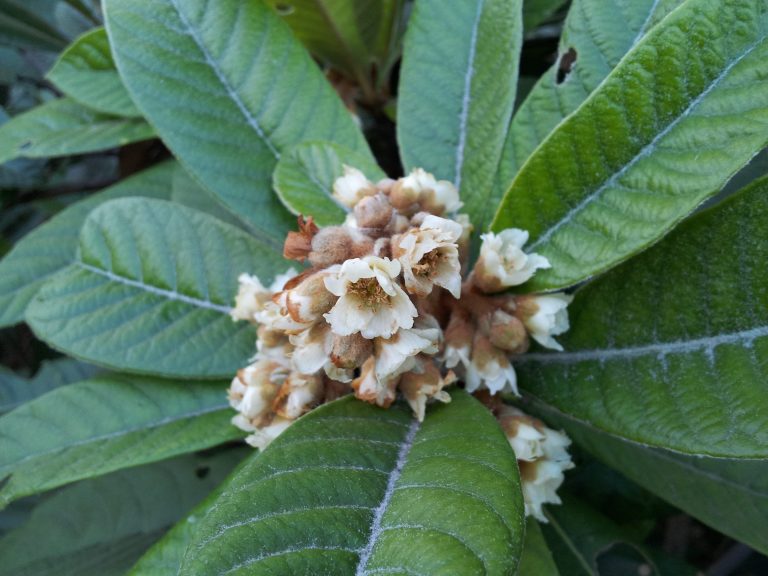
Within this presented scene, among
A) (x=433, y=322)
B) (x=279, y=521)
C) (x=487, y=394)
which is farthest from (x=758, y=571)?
(x=279, y=521)

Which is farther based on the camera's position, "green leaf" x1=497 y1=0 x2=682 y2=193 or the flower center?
"green leaf" x1=497 y1=0 x2=682 y2=193

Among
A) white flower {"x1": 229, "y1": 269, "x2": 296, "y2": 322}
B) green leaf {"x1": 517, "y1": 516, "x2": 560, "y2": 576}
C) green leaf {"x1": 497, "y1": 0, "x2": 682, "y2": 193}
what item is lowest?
green leaf {"x1": 517, "y1": 516, "x2": 560, "y2": 576}

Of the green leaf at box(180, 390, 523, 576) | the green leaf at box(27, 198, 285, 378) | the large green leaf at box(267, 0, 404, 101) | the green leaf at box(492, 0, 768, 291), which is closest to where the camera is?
the green leaf at box(180, 390, 523, 576)

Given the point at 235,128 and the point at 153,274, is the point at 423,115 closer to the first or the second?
Answer: the point at 235,128

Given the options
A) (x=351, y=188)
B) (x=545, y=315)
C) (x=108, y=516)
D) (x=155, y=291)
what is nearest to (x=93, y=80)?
(x=155, y=291)

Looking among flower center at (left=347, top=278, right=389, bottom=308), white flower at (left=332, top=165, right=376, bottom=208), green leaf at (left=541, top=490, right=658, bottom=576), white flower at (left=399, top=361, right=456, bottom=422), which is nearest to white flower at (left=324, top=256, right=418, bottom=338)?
flower center at (left=347, top=278, right=389, bottom=308)

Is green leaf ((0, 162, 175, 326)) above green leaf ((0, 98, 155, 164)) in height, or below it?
below

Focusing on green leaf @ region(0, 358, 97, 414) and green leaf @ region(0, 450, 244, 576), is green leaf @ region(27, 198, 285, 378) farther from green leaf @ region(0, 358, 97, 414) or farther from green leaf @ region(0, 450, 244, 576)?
green leaf @ region(0, 358, 97, 414)

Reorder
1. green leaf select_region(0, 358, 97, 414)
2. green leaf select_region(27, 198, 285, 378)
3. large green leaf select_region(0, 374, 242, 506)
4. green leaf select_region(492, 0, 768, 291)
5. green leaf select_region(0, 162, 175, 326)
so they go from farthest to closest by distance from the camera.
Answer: green leaf select_region(0, 358, 97, 414)
green leaf select_region(0, 162, 175, 326)
green leaf select_region(27, 198, 285, 378)
large green leaf select_region(0, 374, 242, 506)
green leaf select_region(492, 0, 768, 291)
